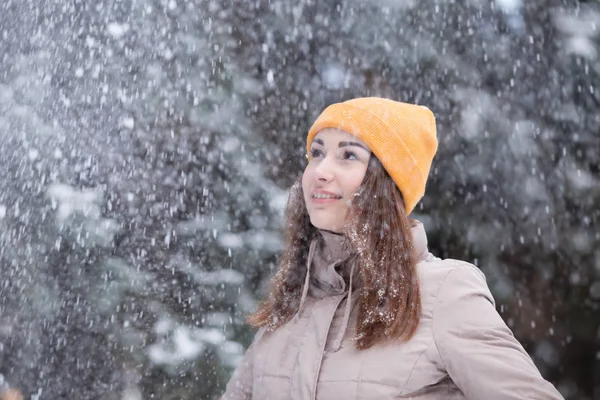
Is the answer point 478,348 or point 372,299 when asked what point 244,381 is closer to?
point 372,299

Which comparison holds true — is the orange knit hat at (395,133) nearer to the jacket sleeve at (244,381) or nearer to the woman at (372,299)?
the woman at (372,299)

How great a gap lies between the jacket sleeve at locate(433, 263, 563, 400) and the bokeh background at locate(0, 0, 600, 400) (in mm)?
3209

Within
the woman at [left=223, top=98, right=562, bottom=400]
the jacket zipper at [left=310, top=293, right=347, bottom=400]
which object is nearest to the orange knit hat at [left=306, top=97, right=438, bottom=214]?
the woman at [left=223, top=98, right=562, bottom=400]

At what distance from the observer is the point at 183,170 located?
5.23m

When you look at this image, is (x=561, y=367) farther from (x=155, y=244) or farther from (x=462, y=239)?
(x=155, y=244)

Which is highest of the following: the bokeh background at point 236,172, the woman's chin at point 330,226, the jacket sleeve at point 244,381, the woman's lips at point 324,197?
the woman's lips at point 324,197

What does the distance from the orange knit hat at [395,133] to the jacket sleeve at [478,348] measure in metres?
0.33

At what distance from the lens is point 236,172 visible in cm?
497

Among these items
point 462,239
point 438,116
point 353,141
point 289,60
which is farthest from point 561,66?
point 353,141

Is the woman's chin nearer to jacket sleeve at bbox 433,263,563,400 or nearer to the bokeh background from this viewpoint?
jacket sleeve at bbox 433,263,563,400

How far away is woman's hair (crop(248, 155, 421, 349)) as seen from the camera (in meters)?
1.44

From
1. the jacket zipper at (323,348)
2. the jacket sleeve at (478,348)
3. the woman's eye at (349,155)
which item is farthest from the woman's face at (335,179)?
the jacket sleeve at (478,348)

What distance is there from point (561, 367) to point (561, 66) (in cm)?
228

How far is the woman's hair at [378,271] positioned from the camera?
4.73 ft
